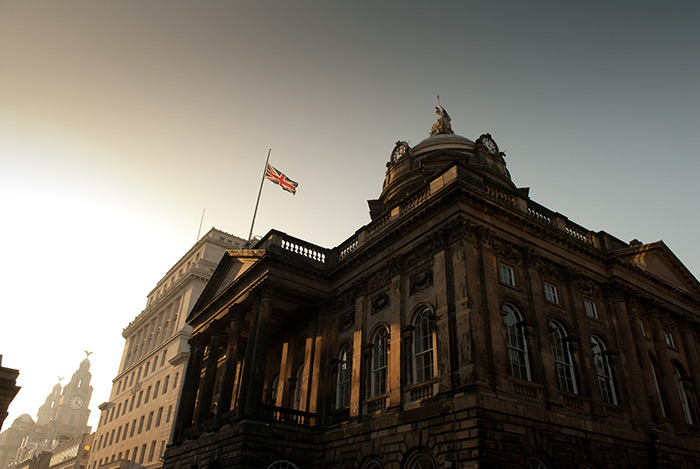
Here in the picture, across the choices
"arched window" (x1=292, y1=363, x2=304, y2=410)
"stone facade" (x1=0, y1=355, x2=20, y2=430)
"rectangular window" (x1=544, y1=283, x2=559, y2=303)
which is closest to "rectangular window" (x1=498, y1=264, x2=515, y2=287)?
"rectangular window" (x1=544, y1=283, x2=559, y2=303)

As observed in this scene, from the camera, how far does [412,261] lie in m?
21.4

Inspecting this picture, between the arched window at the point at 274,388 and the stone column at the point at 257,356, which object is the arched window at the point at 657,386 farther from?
the arched window at the point at 274,388

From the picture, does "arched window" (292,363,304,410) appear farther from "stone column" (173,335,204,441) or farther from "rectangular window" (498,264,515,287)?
"rectangular window" (498,264,515,287)

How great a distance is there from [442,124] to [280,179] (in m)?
16.5

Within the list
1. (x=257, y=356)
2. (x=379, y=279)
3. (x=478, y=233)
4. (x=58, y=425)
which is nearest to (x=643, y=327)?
(x=478, y=233)

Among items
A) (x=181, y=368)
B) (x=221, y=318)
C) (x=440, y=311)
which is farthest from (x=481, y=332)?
(x=181, y=368)

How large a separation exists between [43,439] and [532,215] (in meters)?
190

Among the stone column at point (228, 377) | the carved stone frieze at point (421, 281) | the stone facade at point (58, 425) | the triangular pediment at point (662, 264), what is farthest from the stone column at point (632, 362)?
the stone facade at point (58, 425)

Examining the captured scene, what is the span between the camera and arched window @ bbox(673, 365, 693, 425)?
926 inches

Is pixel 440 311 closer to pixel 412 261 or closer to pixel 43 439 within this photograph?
pixel 412 261

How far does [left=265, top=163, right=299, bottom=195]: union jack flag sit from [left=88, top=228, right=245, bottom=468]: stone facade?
714 inches

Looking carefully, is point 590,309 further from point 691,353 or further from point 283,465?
point 283,465

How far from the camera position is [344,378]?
78.1 ft

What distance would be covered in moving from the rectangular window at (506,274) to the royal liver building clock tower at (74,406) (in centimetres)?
18166
